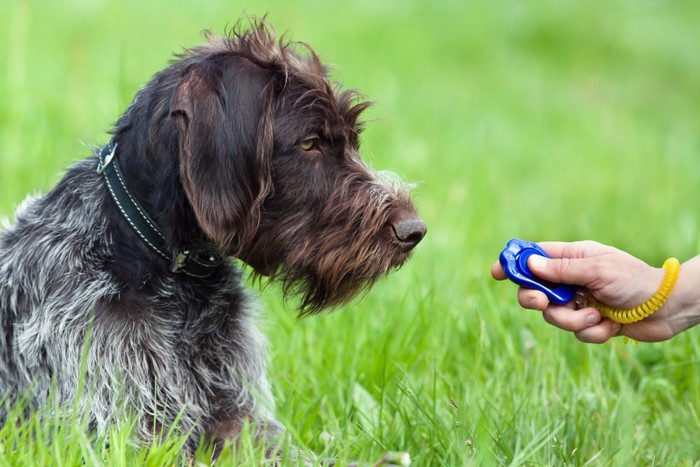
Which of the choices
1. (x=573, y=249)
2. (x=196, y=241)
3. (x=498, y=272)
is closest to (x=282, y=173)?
(x=196, y=241)

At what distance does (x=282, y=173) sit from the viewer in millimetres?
3641

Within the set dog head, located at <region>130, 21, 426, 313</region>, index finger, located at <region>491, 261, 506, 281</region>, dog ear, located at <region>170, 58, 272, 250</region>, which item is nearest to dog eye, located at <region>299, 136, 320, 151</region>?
dog head, located at <region>130, 21, 426, 313</region>

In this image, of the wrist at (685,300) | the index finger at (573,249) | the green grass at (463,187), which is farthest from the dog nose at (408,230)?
the wrist at (685,300)

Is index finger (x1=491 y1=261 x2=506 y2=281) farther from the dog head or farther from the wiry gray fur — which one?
the wiry gray fur

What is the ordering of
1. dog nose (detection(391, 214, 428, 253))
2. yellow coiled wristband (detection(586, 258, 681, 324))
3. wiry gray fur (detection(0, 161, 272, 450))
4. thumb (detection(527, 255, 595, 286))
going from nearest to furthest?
thumb (detection(527, 255, 595, 286))
yellow coiled wristband (detection(586, 258, 681, 324))
wiry gray fur (detection(0, 161, 272, 450))
dog nose (detection(391, 214, 428, 253))

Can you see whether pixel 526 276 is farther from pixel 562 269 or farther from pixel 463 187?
pixel 463 187

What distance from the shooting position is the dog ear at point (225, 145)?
3400 mm

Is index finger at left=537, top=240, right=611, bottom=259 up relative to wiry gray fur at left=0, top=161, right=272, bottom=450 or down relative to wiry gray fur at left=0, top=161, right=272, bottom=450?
up

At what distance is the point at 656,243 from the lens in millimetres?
6953

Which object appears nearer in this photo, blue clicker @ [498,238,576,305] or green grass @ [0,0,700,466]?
blue clicker @ [498,238,576,305]

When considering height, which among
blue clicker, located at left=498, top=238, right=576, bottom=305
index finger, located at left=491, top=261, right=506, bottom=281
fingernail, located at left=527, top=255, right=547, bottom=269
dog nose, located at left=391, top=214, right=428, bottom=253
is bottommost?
dog nose, located at left=391, top=214, right=428, bottom=253

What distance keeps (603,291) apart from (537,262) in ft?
0.83

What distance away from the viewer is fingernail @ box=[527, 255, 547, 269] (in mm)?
3350

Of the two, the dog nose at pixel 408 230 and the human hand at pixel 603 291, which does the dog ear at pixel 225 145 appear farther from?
the human hand at pixel 603 291
